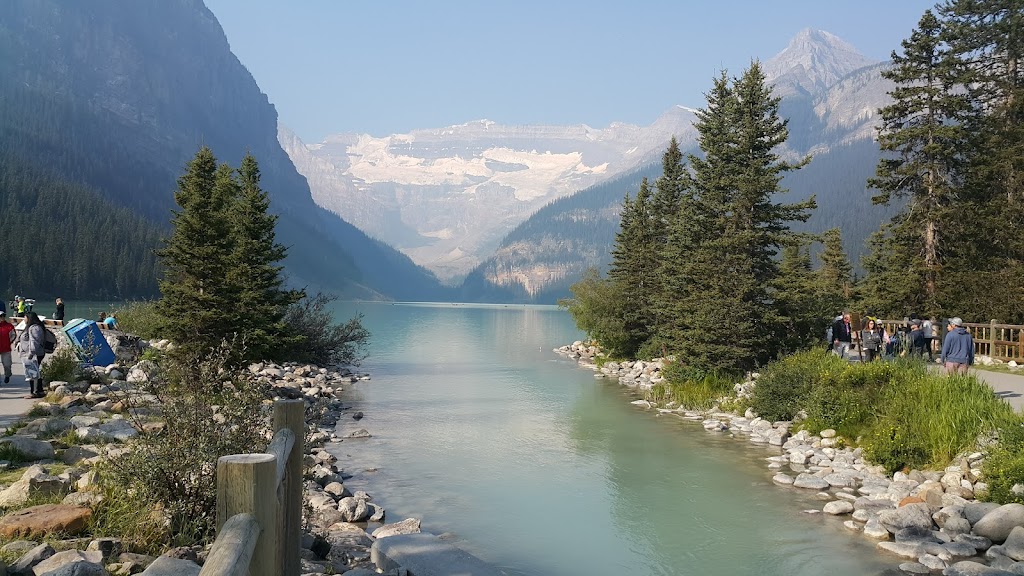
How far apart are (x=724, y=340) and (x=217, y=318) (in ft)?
62.6

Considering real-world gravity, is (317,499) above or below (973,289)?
below

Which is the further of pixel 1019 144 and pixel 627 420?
pixel 1019 144

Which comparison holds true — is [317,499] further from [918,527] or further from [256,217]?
[256,217]

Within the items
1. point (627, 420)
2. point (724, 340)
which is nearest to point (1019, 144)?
point (724, 340)

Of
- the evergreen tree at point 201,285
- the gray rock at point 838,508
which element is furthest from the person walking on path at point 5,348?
the gray rock at point 838,508

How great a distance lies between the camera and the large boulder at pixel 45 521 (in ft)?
21.5

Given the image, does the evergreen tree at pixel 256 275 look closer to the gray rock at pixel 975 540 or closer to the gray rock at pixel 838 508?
the gray rock at pixel 838 508

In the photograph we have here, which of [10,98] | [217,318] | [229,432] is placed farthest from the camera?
[10,98]

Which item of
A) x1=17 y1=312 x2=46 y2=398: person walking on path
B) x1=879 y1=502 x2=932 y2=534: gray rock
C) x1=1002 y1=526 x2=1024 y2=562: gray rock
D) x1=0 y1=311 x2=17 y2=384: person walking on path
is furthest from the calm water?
x1=0 y1=311 x2=17 y2=384: person walking on path

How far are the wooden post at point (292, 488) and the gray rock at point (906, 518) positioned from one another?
1013 cm

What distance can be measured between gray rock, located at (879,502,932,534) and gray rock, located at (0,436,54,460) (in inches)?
528

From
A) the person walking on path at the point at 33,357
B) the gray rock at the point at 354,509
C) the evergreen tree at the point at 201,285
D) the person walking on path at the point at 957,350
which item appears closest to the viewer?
the gray rock at the point at 354,509

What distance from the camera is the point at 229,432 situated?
25.9 ft

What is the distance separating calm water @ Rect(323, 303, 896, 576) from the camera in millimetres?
10883
